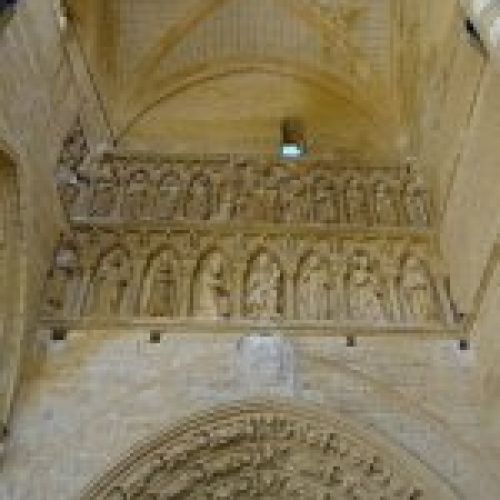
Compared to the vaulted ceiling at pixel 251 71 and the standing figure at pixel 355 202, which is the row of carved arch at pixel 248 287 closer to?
the standing figure at pixel 355 202

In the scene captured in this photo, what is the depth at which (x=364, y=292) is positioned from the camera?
720 cm

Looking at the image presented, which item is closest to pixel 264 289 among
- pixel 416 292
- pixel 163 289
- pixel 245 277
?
pixel 245 277

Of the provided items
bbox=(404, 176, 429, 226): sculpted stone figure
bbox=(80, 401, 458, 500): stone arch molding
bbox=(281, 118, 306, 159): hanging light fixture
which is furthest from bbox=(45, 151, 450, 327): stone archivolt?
bbox=(80, 401, 458, 500): stone arch molding

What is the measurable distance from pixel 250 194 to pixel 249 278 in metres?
1.13

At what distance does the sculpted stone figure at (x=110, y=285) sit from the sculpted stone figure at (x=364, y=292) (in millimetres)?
2010

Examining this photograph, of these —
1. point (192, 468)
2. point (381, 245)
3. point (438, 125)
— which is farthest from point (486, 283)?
point (192, 468)

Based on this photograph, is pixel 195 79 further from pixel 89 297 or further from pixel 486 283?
pixel 486 283

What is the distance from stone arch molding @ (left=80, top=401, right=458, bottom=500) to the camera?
230 inches

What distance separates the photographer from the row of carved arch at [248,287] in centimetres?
696

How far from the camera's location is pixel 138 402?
623 cm

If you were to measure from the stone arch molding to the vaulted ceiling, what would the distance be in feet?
12.7

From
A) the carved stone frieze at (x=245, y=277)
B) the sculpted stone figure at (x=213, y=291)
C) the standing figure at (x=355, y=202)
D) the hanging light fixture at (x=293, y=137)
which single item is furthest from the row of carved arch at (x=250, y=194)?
the hanging light fixture at (x=293, y=137)

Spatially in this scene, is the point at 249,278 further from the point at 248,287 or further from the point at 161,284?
the point at 161,284

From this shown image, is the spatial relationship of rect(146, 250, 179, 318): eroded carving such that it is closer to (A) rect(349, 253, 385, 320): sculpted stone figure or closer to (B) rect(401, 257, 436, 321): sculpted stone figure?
(A) rect(349, 253, 385, 320): sculpted stone figure
